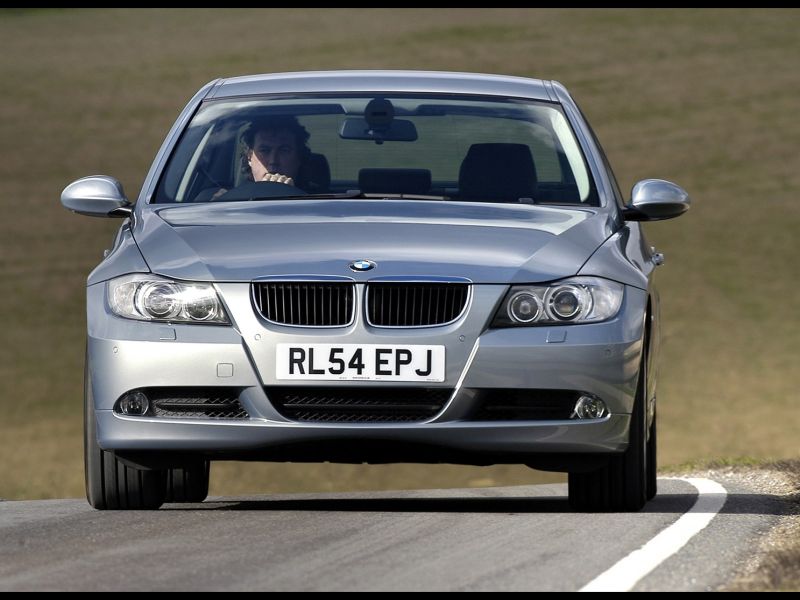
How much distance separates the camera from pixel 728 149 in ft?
141

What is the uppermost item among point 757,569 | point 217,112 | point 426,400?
point 217,112

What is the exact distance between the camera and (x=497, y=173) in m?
8.27

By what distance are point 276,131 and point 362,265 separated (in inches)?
61.1

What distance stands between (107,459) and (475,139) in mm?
2311

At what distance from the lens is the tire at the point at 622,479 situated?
7.46 meters

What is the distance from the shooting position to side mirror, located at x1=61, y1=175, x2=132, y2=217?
816 cm

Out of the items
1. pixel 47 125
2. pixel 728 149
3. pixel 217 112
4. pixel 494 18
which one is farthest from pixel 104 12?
pixel 217 112

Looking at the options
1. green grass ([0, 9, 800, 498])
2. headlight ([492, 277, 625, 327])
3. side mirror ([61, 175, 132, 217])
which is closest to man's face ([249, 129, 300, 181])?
side mirror ([61, 175, 132, 217])

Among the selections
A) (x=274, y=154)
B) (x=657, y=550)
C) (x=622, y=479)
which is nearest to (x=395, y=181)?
(x=274, y=154)

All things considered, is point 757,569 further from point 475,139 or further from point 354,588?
point 475,139

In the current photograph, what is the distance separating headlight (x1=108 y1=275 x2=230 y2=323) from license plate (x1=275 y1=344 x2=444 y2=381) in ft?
0.98

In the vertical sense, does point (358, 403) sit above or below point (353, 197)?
below

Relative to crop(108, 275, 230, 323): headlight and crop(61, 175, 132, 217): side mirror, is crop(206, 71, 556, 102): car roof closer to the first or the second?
crop(61, 175, 132, 217): side mirror

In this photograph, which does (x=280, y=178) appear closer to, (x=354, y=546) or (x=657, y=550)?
(x=354, y=546)
